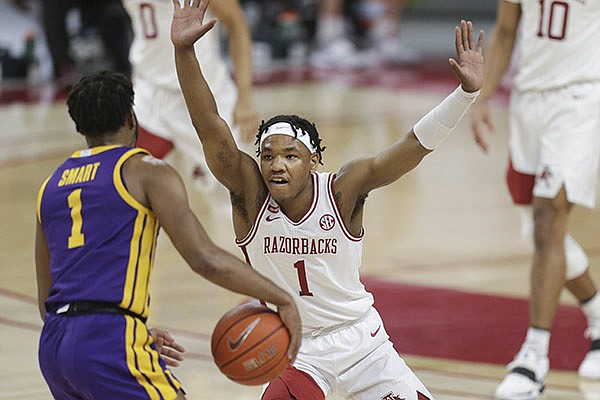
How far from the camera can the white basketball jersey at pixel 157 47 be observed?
6902 mm

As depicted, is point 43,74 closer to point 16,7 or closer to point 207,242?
point 16,7

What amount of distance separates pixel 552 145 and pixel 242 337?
251cm

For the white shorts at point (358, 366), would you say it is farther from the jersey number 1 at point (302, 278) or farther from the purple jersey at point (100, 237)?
the purple jersey at point (100, 237)

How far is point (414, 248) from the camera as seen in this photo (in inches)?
338

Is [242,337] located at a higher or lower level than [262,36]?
higher

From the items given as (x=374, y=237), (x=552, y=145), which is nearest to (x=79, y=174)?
(x=552, y=145)

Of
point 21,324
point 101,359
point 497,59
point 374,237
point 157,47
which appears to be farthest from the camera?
point 374,237

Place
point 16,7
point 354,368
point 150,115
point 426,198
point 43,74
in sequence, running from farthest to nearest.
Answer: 1. point 16,7
2. point 43,74
3. point 426,198
4. point 150,115
5. point 354,368

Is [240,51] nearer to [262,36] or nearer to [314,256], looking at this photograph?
[314,256]

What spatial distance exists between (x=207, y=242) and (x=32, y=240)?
498 cm

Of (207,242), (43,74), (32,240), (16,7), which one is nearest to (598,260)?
(32,240)

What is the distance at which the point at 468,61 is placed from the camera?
469 cm

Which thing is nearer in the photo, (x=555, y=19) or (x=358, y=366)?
(x=358, y=366)

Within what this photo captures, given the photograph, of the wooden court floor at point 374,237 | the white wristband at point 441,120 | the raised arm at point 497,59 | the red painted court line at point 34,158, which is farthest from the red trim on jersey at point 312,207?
the red painted court line at point 34,158
